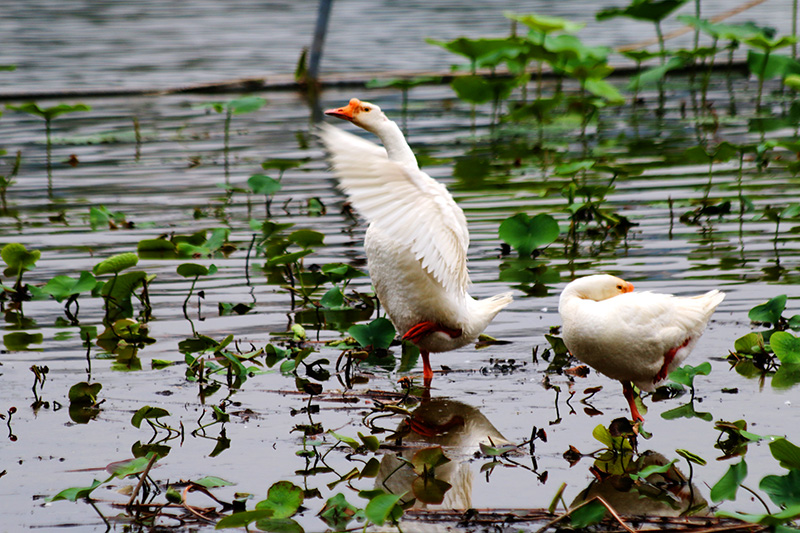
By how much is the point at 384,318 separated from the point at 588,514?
92.5 inches

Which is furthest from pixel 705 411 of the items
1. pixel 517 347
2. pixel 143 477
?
pixel 143 477

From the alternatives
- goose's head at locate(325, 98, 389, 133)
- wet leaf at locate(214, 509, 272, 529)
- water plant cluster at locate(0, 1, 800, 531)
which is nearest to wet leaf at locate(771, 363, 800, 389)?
water plant cluster at locate(0, 1, 800, 531)

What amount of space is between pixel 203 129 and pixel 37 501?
10.6 m

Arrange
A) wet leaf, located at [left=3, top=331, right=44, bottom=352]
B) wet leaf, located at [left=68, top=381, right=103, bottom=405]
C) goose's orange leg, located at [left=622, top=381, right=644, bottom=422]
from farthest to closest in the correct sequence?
wet leaf, located at [left=3, top=331, right=44, bottom=352]
wet leaf, located at [left=68, top=381, right=103, bottom=405]
goose's orange leg, located at [left=622, top=381, right=644, bottom=422]

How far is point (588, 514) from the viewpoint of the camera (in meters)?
3.56

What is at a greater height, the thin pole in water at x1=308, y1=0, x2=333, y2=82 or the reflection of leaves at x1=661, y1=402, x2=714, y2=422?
the thin pole in water at x1=308, y1=0, x2=333, y2=82

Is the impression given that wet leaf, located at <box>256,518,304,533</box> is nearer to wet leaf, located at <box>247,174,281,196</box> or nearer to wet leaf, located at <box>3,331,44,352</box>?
wet leaf, located at <box>3,331,44,352</box>

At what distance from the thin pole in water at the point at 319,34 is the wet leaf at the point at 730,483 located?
12768 mm

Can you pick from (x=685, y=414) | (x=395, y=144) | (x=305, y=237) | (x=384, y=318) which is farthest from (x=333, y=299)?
(x=685, y=414)

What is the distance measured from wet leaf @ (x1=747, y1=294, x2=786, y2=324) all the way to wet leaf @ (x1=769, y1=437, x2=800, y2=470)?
200 centimetres

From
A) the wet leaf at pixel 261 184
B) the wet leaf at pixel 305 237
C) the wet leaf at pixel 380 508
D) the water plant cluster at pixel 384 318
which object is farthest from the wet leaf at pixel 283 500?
the wet leaf at pixel 261 184

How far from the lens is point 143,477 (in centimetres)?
384

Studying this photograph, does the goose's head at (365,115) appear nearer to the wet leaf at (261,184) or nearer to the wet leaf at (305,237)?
the wet leaf at (305,237)

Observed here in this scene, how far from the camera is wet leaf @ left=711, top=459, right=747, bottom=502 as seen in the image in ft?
12.0
